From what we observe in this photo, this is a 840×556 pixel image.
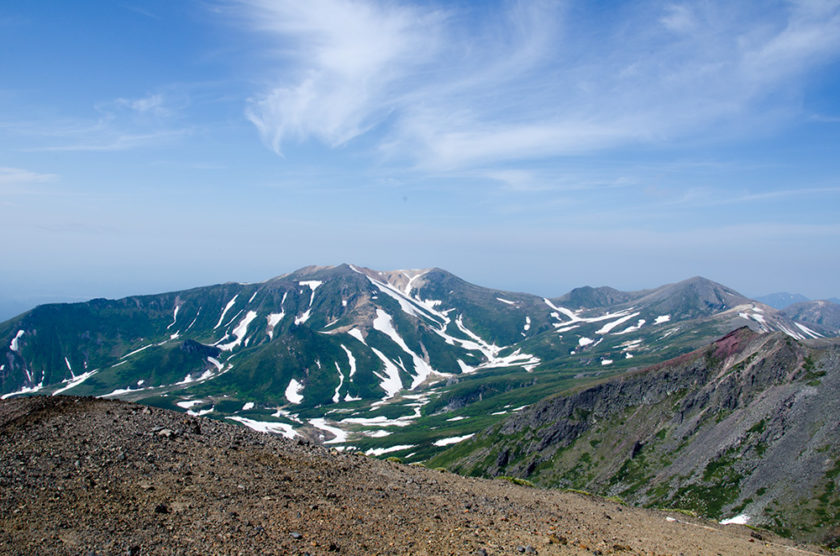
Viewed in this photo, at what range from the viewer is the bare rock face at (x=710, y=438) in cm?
7131

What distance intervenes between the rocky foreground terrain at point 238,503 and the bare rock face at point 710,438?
54133 mm

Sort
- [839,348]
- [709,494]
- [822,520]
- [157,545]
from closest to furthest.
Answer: [157,545] < [822,520] < [709,494] < [839,348]

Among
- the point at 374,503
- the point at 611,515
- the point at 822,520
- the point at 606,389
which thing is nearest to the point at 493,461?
the point at 606,389

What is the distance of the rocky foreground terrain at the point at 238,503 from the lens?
16406 millimetres

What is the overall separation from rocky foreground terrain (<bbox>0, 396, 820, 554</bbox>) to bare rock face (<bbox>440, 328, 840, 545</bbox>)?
5413 cm

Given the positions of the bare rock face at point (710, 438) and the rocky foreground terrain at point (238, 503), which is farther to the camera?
the bare rock face at point (710, 438)

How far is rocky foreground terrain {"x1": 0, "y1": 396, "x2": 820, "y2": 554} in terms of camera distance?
53.8 ft

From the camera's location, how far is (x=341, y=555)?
16391mm

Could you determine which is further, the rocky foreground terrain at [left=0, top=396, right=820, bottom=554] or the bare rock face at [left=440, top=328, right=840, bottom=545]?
the bare rock face at [left=440, top=328, right=840, bottom=545]

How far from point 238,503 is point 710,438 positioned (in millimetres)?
102723

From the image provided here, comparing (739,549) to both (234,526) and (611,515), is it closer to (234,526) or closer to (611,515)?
(611,515)

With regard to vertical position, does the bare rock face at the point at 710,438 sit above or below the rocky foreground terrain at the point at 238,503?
below

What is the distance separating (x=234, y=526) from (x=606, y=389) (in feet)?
431

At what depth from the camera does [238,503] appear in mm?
19312
